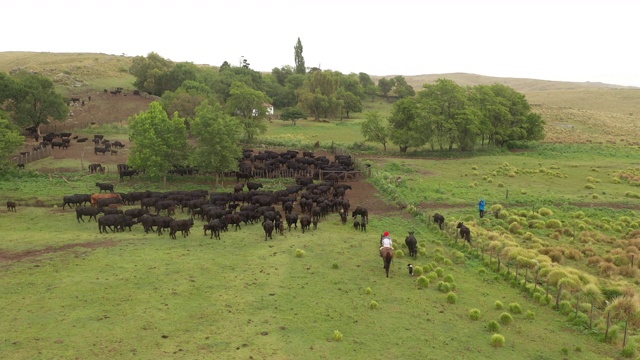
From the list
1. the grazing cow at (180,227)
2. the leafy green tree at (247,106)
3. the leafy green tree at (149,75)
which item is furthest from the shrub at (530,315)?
the leafy green tree at (149,75)

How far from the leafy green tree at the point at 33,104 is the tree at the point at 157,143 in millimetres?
25701

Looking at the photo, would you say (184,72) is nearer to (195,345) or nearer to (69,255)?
(69,255)

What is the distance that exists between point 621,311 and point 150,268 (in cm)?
2010

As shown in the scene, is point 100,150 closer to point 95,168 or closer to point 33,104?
point 95,168

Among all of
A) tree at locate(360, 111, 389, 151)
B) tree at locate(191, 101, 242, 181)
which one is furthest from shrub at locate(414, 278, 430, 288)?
tree at locate(360, 111, 389, 151)

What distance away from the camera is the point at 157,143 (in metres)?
39.2

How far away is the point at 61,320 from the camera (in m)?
15.1

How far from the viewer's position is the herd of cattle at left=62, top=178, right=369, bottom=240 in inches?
1053

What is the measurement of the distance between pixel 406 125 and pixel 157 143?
3572 centimetres

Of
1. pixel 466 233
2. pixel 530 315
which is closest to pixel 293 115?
pixel 466 233

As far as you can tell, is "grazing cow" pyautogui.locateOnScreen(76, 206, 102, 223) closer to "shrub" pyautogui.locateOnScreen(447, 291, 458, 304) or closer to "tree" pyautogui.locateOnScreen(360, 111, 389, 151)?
"shrub" pyautogui.locateOnScreen(447, 291, 458, 304)

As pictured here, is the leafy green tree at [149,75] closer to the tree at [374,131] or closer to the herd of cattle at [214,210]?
the tree at [374,131]

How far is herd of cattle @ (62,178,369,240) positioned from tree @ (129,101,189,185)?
157 inches

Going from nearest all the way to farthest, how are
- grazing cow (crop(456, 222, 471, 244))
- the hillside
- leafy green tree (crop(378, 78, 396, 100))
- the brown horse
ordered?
the brown horse, grazing cow (crop(456, 222, 471, 244)), the hillside, leafy green tree (crop(378, 78, 396, 100))
